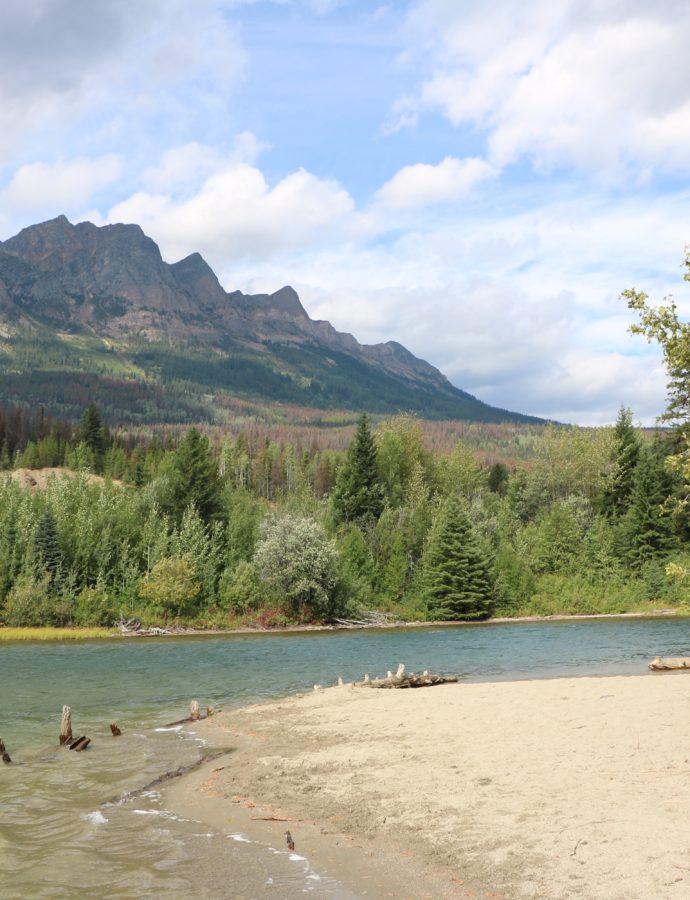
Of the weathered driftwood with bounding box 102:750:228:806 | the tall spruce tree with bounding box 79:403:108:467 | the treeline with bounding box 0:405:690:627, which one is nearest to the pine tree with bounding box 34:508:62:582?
the treeline with bounding box 0:405:690:627

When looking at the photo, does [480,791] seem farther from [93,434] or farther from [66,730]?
[93,434]

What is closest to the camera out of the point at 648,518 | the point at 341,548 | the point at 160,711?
the point at 160,711

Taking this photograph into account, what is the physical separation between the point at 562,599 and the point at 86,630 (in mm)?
54245

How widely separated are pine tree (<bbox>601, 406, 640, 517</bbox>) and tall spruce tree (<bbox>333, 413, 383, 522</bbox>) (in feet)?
112

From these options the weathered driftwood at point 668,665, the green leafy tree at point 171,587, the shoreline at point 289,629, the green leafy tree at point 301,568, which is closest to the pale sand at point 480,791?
the weathered driftwood at point 668,665

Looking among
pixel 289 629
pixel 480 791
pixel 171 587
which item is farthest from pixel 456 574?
pixel 480 791

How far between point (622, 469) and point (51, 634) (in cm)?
7953

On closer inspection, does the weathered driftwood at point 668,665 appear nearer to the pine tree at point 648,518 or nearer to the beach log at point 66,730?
the beach log at point 66,730

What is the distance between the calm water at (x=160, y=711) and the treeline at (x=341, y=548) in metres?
10.5

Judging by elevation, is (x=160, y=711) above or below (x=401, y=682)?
below

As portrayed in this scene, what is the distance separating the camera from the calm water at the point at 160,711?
39.3 ft

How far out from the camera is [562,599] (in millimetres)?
84500

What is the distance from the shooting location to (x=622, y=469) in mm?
102938

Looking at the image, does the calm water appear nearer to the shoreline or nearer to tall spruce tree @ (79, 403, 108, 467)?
the shoreline
